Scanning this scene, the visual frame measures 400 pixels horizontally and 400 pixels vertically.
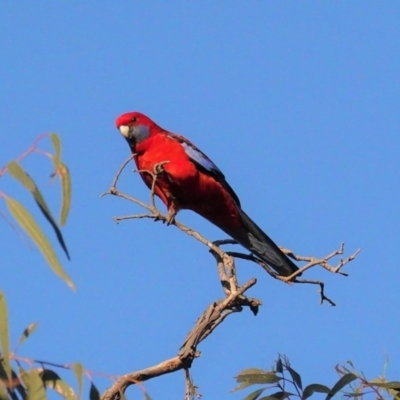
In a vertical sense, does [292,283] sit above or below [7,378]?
above

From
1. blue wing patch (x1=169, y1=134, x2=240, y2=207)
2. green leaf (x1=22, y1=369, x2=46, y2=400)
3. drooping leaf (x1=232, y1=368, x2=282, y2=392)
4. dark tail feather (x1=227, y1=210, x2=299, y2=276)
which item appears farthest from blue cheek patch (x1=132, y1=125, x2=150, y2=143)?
green leaf (x1=22, y1=369, x2=46, y2=400)

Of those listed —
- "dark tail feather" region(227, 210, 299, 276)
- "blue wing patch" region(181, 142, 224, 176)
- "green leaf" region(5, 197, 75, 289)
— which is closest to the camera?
"green leaf" region(5, 197, 75, 289)

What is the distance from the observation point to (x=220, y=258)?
2939 millimetres

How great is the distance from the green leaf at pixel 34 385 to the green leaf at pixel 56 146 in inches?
21.6

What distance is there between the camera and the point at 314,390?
8.21ft

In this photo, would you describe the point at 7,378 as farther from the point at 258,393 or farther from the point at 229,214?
the point at 229,214

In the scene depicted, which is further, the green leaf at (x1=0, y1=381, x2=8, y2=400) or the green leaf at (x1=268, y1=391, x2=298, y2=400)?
the green leaf at (x1=268, y1=391, x2=298, y2=400)

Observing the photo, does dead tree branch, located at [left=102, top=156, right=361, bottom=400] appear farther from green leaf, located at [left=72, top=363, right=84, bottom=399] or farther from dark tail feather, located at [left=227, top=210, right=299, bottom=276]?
dark tail feather, located at [left=227, top=210, right=299, bottom=276]

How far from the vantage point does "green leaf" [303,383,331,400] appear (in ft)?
8.21

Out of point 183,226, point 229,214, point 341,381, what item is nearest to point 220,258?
point 183,226

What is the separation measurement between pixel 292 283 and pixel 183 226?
1.64ft

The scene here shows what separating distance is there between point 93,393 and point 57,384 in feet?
0.33

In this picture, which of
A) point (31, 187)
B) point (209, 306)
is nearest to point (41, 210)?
point (31, 187)

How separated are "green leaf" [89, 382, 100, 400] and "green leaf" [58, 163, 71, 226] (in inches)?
17.7
